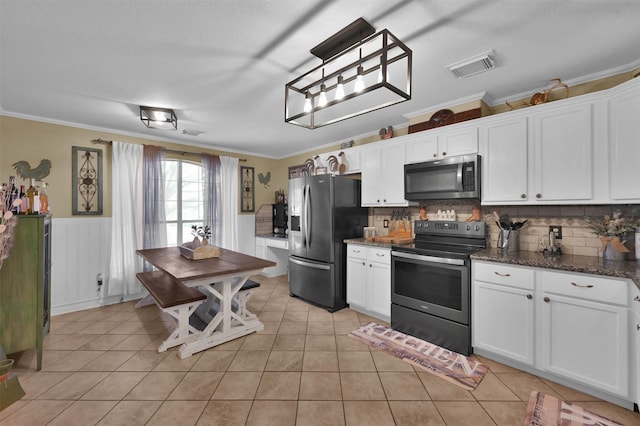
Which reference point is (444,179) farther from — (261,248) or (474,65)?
(261,248)

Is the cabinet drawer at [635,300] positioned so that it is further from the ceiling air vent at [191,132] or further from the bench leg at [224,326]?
the ceiling air vent at [191,132]

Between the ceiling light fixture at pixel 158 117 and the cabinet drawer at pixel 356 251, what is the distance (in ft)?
8.66

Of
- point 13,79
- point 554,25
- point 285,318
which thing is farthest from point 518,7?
point 13,79

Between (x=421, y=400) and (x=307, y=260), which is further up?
(x=307, y=260)

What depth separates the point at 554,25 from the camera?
1.75 metres

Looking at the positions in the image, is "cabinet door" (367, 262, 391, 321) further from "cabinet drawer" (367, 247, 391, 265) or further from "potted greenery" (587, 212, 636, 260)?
"potted greenery" (587, 212, 636, 260)

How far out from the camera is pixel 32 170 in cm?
340

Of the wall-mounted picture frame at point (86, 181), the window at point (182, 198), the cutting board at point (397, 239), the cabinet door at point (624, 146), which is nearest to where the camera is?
the cabinet door at point (624, 146)

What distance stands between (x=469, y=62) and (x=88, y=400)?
12.4 ft

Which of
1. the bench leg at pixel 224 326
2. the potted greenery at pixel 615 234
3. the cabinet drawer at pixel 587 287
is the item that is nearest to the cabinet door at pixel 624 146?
the potted greenery at pixel 615 234

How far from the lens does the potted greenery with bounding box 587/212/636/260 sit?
83.4 inches

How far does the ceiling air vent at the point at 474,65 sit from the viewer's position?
208cm

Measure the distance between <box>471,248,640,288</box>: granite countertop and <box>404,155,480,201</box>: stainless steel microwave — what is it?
2.12 feet

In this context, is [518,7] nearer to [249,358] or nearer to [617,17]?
[617,17]
